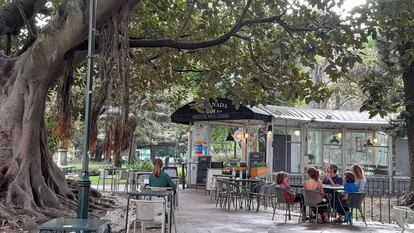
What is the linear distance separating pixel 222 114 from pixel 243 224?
8505 millimetres

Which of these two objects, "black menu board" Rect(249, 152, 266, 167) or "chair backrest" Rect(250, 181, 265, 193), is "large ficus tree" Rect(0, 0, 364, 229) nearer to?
"chair backrest" Rect(250, 181, 265, 193)

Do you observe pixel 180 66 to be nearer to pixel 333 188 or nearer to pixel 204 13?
pixel 204 13

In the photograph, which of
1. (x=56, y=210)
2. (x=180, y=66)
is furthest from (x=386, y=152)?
(x=56, y=210)

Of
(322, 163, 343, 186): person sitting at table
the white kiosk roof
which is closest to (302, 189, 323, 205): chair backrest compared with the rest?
(322, 163, 343, 186): person sitting at table

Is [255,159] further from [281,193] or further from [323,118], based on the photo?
[281,193]

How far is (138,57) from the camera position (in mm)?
13016

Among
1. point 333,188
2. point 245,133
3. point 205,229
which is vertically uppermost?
point 245,133

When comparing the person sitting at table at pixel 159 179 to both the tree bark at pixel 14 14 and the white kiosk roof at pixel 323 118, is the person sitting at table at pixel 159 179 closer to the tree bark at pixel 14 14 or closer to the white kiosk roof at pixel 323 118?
the tree bark at pixel 14 14

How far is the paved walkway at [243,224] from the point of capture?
30.5 feet

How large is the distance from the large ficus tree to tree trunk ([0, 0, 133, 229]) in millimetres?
18

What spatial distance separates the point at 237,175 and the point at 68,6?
9696 mm

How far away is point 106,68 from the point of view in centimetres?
774

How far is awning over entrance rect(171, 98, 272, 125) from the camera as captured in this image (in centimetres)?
1748

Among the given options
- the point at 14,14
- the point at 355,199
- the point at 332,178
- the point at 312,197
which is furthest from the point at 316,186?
the point at 14,14
